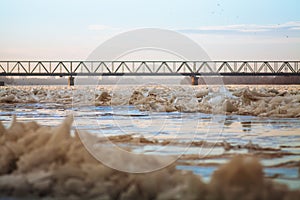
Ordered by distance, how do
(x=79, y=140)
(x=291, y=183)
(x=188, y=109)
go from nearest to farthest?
1. (x=291, y=183)
2. (x=79, y=140)
3. (x=188, y=109)

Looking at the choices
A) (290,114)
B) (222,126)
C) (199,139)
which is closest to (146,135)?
(199,139)

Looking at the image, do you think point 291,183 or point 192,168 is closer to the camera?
point 291,183

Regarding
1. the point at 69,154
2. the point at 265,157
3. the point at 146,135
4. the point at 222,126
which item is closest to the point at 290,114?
the point at 222,126

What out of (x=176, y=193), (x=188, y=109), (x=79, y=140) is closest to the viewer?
(x=176, y=193)

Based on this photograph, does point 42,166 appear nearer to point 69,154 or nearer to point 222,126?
point 69,154

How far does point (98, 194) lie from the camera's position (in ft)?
10.5

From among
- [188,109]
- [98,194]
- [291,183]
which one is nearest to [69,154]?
[98,194]

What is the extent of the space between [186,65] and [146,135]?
89377mm

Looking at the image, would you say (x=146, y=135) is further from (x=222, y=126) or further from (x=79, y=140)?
(x=79, y=140)

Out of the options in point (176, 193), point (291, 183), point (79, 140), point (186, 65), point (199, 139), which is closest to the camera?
point (176, 193)

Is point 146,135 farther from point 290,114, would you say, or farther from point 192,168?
point 290,114

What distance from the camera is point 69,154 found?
3.70 meters

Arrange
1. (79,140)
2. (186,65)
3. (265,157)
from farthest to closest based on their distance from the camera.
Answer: (186,65) < (265,157) < (79,140)

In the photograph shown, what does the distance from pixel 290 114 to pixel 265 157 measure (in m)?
5.73
